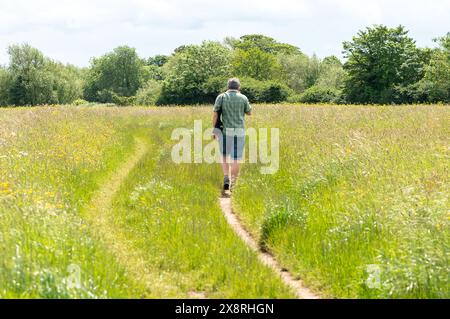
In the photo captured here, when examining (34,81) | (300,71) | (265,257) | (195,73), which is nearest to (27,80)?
(34,81)

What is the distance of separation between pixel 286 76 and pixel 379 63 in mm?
28182

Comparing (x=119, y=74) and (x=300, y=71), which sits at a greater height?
(x=119, y=74)

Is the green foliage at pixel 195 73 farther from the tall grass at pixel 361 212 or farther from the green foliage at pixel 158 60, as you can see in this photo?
the green foliage at pixel 158 60

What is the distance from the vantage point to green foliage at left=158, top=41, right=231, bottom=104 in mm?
58812

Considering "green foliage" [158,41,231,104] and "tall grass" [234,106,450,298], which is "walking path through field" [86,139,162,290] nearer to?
"tall grass" [234,106,450,298]

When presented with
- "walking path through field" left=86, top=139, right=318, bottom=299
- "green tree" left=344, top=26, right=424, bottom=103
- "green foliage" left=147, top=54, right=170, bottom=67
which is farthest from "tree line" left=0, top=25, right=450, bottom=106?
"green foliage" left=147, top=54, right=170, bottom=67

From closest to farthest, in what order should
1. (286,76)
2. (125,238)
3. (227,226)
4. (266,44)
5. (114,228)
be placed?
(125,238) → (227,226) → (114,228) → (286,76) → (266,44)

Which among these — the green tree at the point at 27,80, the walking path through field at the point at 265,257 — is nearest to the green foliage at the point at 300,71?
the green tree at the point at 27,80

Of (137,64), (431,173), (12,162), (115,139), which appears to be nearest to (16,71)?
(137,64)

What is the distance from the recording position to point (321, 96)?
54.7 metres

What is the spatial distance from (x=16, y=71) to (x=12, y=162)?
2905 inches

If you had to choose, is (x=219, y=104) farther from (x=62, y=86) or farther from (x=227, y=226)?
(x=62, y=86)

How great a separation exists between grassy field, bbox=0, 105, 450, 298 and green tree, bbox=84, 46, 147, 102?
111 metres

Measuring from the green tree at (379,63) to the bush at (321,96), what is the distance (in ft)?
6.33
